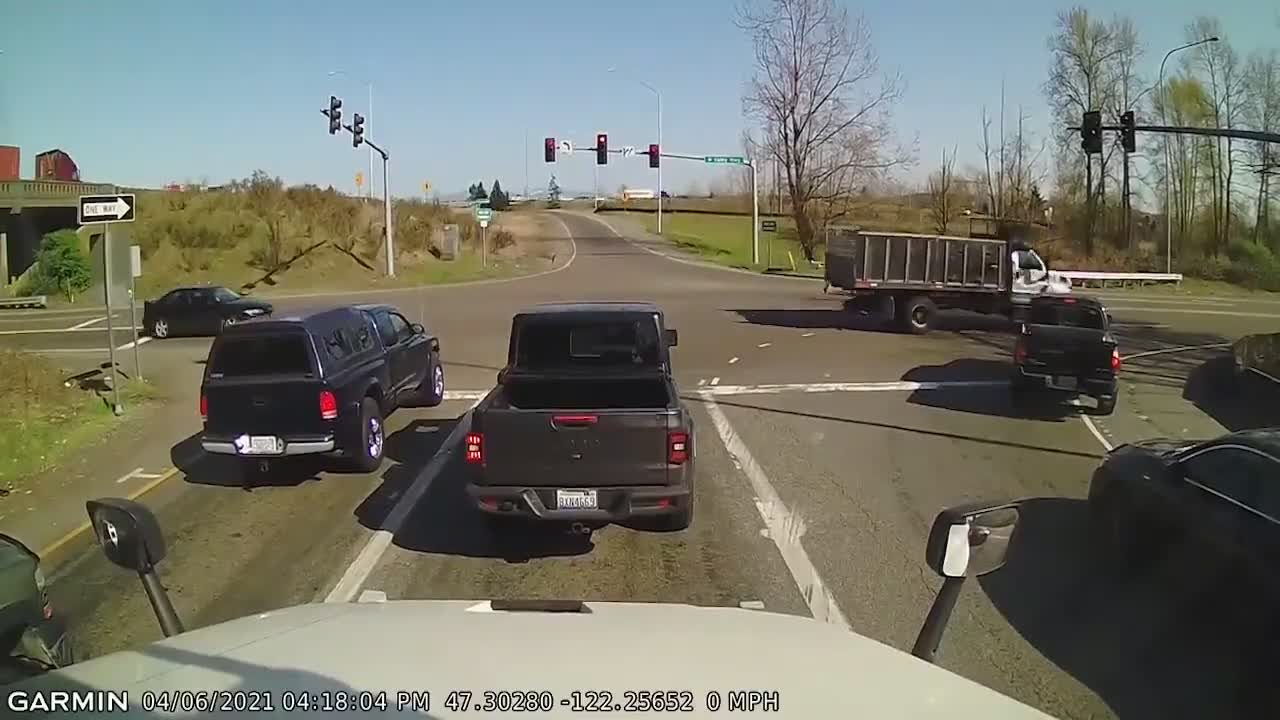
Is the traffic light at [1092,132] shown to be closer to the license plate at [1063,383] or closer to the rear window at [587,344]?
the license plate at [1063,383]

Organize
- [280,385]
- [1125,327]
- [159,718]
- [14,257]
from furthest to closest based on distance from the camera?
[14,257], [1125,327], [280,385], [159,718]

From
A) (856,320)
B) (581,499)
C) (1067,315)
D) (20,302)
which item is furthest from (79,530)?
(20,302)

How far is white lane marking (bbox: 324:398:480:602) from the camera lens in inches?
304

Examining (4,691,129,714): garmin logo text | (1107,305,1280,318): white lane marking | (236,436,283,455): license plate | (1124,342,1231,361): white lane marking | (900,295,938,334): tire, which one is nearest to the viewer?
(4,691,129,714): garmin logo text

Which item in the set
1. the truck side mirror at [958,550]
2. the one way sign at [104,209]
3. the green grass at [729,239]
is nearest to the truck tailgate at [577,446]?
the truck side mirror at [958,550]

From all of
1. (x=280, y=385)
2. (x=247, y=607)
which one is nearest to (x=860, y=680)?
(x=247, y=607)

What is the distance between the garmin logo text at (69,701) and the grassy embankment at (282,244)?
45.9 meters

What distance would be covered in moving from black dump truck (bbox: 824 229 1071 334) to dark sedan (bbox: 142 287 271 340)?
16877 mm

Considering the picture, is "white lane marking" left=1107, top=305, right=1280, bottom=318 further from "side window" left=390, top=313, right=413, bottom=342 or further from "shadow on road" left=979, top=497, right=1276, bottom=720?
"shadow on road" left=979, top=497, right=1276, bottom=720

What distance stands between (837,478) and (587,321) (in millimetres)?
3342

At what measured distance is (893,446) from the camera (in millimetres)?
13359

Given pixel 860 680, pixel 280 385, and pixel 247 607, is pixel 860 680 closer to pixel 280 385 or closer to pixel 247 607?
pixel 247 607

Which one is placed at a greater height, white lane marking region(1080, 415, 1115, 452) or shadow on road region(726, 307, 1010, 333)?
shadow on road region(726, 307, 1010, 333)

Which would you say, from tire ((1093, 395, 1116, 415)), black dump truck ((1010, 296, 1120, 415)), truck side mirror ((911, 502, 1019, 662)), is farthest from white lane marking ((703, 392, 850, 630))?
tire ((1093, 395, 1116, 415))
